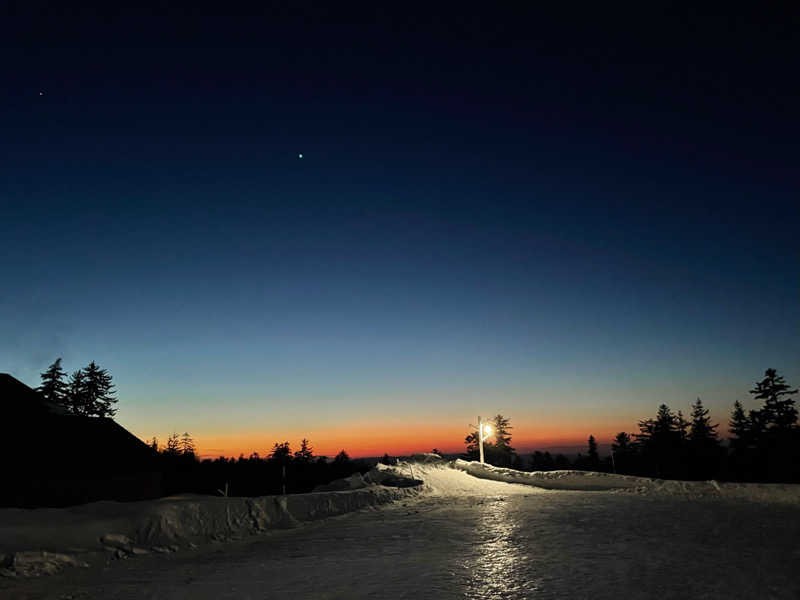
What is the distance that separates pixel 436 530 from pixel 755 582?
773cm

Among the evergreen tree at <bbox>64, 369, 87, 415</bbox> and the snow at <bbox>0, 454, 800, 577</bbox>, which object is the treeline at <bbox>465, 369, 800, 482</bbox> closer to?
the snow at <bbox>0, 454, 800, 577</bbox>

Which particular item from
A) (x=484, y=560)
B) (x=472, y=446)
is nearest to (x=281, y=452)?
(x=472, y=446)

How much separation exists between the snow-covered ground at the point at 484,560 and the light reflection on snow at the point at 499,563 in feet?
0.09

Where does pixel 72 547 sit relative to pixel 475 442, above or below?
below

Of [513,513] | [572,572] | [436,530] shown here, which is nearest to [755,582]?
[572,572]

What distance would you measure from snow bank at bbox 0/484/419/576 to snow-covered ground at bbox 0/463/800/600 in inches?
13.0

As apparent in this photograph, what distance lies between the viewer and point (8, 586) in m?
9.21

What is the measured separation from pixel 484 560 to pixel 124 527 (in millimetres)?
8415

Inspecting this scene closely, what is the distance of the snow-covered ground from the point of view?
8.58 m

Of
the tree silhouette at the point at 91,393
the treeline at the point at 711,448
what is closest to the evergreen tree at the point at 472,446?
the treeline at the point at 711,448

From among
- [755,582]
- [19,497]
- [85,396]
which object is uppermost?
[85,396]

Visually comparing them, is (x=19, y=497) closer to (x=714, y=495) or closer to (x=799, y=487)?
(x=714, y=495)

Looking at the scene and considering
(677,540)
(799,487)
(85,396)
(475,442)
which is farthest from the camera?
(475,442)

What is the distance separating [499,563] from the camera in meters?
10.2
